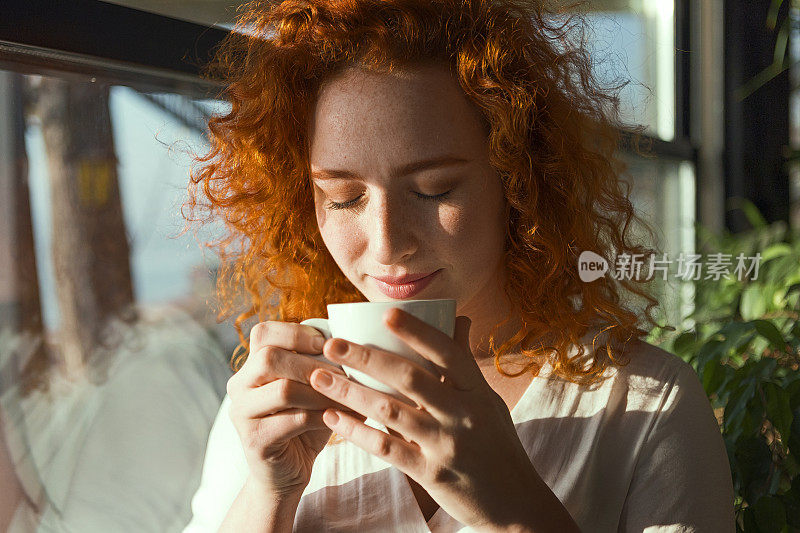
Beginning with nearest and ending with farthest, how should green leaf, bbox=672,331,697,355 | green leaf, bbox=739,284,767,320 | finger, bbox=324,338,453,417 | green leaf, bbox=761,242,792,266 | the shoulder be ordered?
finger, bbox=324,338,453,417 < the shoulder < green leaf, bbox=672,331,697,355 < green leaf, bbox=739,284,767,320 < green leaf, bbox=761,242,792,266

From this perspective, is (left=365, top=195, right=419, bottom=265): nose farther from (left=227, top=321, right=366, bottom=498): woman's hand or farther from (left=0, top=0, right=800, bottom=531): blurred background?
(left=0, top=0, right=800, bottom=531): blurred background

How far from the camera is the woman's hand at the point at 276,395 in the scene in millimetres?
696

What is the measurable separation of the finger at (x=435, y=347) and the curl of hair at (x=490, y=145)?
1.08 feet

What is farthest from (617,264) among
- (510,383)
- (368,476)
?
(368,476)

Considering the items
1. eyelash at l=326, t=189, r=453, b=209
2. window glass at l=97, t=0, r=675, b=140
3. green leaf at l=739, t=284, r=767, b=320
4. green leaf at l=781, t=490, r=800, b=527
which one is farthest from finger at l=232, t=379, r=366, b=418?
green leaf at l=739, t=284, r=767, b=320

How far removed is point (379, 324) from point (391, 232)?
0.70 ft

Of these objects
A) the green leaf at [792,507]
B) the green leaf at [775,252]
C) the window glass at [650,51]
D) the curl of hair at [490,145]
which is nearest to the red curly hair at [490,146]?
the curl of hair at [490,145]

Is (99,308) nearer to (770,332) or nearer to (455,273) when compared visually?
(455,273)

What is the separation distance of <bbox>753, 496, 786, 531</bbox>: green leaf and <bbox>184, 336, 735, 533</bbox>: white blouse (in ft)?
1.20

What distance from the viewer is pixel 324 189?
2.93 ft

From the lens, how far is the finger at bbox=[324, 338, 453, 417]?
62 cm

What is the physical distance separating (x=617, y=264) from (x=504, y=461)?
0.57 meters

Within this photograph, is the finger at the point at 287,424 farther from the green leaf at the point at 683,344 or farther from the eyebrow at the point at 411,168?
the green leaf at the point at 683,344

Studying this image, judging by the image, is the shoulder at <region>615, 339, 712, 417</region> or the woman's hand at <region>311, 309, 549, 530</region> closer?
the woman's hand at <region>311, 309, 549, 530</region>
